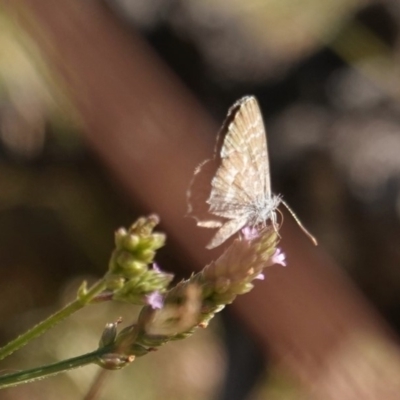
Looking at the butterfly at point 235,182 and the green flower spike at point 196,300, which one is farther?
the butterfly at point 235,182

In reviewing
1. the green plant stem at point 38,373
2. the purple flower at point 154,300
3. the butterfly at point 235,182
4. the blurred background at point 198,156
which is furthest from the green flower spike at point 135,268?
the blurred background at point 198,156

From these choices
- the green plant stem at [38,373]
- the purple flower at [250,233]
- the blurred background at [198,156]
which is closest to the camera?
the green plant stem at [38,373]

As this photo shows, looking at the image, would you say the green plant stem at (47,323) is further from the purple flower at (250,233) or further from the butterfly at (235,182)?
the butterfly at (235,182)

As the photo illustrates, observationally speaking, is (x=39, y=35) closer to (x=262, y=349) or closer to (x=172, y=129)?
(x=172, y=129)

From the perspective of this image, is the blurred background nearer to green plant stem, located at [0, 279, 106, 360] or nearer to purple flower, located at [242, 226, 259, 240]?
purple flower, located at [242, 226, 259, 240]

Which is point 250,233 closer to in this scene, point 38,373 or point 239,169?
point 239,169

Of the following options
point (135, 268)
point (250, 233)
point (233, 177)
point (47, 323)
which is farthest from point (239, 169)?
point (47, 323)
